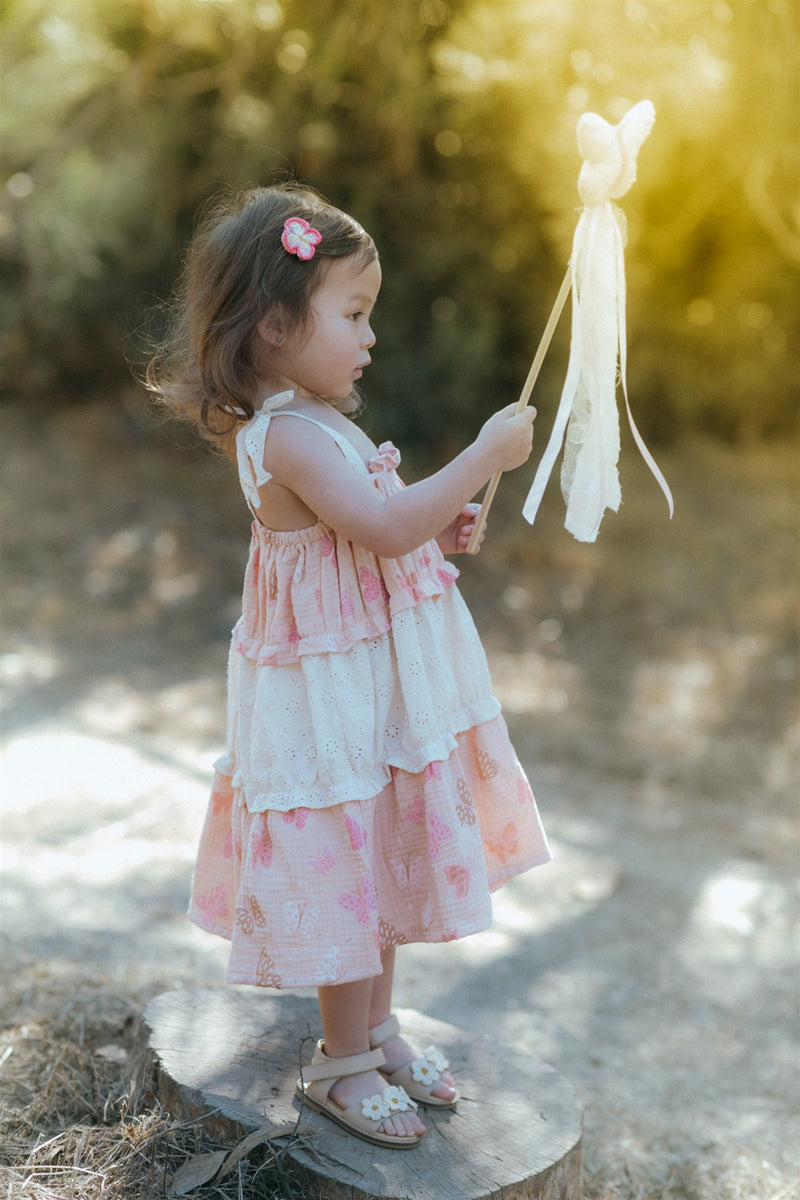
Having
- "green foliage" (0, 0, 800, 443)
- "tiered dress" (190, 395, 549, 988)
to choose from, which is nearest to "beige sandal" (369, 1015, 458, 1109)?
"tiered dress" (190, 395, 549, 988)

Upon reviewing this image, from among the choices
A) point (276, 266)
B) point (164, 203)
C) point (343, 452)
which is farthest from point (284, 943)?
point (164, 203)

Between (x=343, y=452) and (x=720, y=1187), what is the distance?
1365 mm

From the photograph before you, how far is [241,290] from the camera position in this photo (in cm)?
154

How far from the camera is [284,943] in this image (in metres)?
1.55

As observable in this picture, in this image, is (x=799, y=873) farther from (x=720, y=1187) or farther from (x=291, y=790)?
(x=291, y=790)

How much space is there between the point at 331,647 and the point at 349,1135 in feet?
2.19

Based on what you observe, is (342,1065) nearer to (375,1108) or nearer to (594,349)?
(375,1108)

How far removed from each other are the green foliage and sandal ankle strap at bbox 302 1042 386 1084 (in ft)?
12.1

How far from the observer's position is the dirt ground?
238 cm

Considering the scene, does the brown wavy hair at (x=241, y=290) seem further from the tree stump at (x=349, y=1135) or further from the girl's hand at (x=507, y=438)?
the tree stump at (x=349, y=1135)

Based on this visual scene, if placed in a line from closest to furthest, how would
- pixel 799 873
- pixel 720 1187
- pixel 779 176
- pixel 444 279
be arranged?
pixel 720 1187
pixel 799 873
pixel 779 176
pixel 444 279

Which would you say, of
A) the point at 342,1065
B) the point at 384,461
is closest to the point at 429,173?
the point at 384,461

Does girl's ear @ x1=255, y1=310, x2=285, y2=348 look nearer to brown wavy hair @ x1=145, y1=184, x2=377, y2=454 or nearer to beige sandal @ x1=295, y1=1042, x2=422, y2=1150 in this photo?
brown wavy hair @ x1=145, y1=184, x2=377, y2=454

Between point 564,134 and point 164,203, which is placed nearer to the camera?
point 564,134
